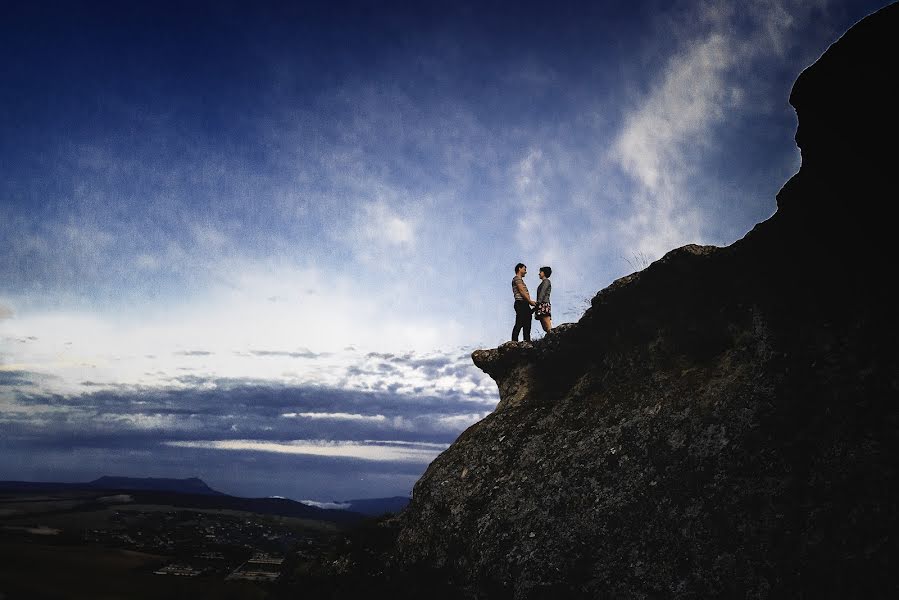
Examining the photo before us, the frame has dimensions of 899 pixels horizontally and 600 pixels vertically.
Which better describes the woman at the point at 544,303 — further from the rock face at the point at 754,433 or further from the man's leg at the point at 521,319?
the rock face at the point at 754,433

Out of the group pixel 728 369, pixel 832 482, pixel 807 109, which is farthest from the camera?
pixel 728 369

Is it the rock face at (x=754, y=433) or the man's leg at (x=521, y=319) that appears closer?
the rock face at (x=754, y=433)

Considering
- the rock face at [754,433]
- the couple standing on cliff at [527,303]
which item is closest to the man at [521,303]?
the couple standing on cliff at [527,303]

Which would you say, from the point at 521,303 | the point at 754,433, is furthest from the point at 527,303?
the point at 754,433

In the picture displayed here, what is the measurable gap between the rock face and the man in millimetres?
6090

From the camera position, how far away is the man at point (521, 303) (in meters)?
18.2

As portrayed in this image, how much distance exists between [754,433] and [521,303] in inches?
408

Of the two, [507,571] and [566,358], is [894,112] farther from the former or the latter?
[507,571]

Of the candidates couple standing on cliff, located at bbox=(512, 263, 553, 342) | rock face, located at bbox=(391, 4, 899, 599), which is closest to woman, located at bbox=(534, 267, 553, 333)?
couple standing on cliff, located at bbox=(512, 263, 553, 342)

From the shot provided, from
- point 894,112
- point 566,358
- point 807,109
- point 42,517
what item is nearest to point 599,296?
point 566,358

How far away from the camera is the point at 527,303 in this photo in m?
18.4

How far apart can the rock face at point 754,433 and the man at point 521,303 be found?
6090 millimetres

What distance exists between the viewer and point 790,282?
9812 mm

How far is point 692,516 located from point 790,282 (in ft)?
16.7
